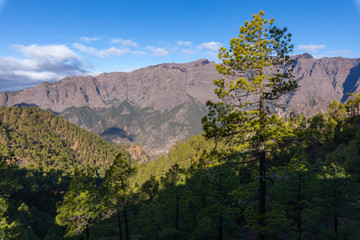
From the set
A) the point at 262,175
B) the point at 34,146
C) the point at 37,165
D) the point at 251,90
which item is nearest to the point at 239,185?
the point at 262,175

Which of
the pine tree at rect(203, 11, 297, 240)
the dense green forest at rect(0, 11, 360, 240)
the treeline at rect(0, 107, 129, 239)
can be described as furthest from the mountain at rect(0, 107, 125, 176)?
the pine tree at rect(203, 11, 297, 240)

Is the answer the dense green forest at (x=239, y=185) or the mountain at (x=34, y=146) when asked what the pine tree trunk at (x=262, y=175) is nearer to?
the dense green forest at (x=239, y=185)

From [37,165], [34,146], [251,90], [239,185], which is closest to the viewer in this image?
[251,90]

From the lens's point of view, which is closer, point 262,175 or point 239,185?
point 262,175

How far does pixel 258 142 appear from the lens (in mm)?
11742

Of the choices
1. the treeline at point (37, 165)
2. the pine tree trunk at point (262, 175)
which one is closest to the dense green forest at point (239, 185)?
the pine tree trunk at point (262, 175)

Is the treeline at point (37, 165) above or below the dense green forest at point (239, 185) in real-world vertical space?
below

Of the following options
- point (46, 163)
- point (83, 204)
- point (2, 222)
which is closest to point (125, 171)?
point (83, 204)

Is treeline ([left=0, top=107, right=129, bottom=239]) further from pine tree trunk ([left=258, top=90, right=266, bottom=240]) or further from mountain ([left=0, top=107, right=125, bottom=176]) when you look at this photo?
pine tree trunk ([left=258, top=90, right=266, bottom=240])

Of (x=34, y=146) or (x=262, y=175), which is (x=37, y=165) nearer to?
(x=34, y=146)

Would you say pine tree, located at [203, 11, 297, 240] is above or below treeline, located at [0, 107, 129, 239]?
above

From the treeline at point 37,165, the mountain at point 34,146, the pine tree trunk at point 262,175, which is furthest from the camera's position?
the mountain at point 34,146

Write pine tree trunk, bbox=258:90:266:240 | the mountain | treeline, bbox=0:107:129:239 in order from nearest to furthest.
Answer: pine tree trunk, bbox=258:90:266:240
treeline, bbox=0:107:129:239
the mountain

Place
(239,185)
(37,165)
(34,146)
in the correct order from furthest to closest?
(34,146) < (37,165) < (239,185)
